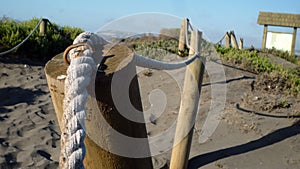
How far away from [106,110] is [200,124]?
145 inches

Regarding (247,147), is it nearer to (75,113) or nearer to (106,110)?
(106,110)

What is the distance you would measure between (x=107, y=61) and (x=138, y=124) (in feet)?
1.05

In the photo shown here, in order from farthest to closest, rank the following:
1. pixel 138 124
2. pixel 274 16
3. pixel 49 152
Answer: pixel 274 16 < pixel 49 152 < pixel 138 124

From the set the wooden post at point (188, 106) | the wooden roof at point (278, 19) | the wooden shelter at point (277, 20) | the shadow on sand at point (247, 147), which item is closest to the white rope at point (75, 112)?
the wooden post at point (188, 106)

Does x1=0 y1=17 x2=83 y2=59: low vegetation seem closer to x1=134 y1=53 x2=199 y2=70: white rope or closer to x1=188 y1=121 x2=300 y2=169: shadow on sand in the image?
x1=188 y1=121 x2=300 y2=169: shadow on sand

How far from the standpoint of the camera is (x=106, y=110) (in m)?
1.16

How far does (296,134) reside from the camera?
14.5 feet

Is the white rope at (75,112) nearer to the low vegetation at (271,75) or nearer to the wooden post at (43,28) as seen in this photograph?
the low vegetation at (271,75)

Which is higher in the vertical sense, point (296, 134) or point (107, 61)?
point (107, 61)

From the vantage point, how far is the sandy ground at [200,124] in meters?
3.56

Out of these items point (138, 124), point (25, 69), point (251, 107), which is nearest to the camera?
point (138, 124)

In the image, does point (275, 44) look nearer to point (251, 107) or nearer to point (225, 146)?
point (251, 107)

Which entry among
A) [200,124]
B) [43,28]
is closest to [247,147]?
[200,124]

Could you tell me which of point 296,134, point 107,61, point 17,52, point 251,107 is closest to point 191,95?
point 107,61
